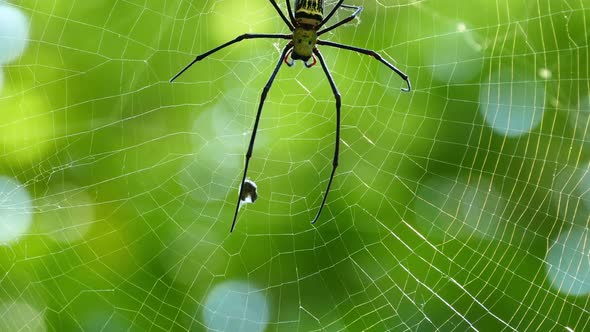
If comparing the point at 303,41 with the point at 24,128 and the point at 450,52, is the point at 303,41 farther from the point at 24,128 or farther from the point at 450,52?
the point at 450,52

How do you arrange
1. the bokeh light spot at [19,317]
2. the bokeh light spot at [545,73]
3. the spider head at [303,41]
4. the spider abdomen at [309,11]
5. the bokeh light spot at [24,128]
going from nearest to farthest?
1. the spider abdomen at [309,11]
2. the spider head at [303,41]
3. the bokeh light spot at [19,317]
4. the bokeh light spot at [24,128]
5. the bokeh light spot at [545,73]

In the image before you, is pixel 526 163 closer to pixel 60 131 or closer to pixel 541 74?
pixel 541 74

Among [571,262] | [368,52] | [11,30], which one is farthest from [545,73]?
[11,30]

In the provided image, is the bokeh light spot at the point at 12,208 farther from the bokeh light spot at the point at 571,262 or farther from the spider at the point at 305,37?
the bokeh light spot at the point at 571,262

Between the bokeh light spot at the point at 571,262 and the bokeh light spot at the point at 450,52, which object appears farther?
the bokeh light spot at the point at 450,52

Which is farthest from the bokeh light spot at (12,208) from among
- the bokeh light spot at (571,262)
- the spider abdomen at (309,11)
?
the bokeh light spot at (571,262)

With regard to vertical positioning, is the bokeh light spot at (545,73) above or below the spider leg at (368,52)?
below
